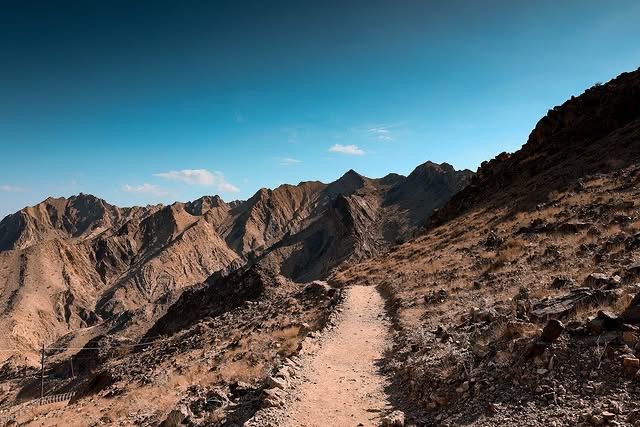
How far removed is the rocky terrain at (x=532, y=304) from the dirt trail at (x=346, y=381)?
2.15ft

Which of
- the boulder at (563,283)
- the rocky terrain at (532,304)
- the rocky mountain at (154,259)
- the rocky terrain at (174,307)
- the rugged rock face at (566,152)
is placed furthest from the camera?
the rocky mountain at (154,259)

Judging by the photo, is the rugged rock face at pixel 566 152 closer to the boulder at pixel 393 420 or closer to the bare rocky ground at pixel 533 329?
the bare rocky ground at pixel 533 329

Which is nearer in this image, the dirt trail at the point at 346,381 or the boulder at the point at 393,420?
the boulder at the point at 393,420

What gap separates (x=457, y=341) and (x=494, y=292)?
17.2ft

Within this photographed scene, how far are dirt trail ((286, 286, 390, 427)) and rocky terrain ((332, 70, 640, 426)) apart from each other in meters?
0.66

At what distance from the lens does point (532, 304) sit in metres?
10.5

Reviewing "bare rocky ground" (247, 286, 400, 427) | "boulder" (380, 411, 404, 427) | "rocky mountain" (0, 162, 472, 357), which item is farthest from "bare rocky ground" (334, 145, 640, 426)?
"rocky mountain" (0, 162, 472, 357)

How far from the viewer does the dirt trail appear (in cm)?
898

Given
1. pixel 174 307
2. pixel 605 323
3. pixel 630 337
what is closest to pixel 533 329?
pixel 605 323

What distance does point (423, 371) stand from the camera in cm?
980

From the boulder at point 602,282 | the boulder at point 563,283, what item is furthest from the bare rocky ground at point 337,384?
the boulder at point 602,282

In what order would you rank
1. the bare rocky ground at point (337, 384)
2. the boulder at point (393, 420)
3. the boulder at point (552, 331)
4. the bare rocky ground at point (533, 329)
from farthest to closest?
the bare rocky ground at point (337, 384) < the boulder at point (393, 420) < the boulder at point (552, 331) < the bare rocky ground at point (533, 329)

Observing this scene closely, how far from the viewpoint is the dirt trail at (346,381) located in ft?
29.5

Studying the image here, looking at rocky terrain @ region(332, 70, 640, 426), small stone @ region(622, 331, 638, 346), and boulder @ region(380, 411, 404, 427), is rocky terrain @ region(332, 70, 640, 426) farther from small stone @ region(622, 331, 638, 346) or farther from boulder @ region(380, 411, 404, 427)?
boulder @ region(380, 411, 404, 427)
